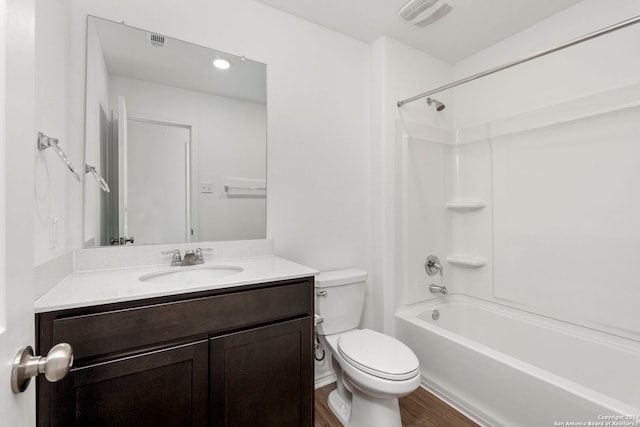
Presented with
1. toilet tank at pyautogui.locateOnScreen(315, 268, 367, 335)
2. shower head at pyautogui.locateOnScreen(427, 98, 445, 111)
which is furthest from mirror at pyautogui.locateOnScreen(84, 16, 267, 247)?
shower head at pyautogui.locateOnScreen(427, 98, 445, 111)

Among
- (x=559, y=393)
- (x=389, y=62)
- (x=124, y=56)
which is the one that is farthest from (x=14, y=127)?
(x=389, y=62)

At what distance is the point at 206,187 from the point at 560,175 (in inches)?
87.1

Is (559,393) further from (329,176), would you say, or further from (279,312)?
(329,176)

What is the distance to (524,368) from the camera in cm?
138

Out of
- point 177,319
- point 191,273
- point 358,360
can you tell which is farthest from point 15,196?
point 358,360

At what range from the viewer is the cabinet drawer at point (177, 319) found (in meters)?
0.88

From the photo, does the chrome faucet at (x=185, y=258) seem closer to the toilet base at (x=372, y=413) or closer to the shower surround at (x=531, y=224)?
the toilet base at (x=372, y=413)

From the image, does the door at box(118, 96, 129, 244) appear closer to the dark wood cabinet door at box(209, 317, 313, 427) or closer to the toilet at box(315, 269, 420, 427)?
the dark wood cabinet door at box(209, 317, 313, 427)

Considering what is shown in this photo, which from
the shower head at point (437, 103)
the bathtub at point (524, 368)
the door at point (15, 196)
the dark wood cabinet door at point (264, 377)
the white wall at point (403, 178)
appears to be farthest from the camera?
the shower head at point (437, 103)

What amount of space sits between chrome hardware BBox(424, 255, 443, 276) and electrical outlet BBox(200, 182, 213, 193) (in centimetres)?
166

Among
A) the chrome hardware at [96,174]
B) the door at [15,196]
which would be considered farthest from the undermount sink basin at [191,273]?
the door at [15,196]

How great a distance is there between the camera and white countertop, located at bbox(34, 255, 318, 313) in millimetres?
901

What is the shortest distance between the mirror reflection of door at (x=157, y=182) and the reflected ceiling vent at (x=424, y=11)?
1485 millimetres

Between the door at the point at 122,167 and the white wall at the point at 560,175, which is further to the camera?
the white wall at the point at 560,175
